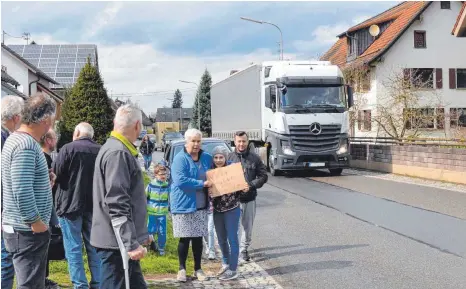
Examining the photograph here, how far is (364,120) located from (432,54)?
9273mm

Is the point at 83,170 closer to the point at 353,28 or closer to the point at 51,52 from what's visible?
the point at 353,28

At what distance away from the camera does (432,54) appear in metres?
39.3

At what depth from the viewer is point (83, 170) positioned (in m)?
6.42

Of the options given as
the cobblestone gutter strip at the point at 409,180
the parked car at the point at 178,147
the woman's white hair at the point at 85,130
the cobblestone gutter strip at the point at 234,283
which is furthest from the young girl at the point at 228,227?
the cobblestone gutter strip at the point at 409,180

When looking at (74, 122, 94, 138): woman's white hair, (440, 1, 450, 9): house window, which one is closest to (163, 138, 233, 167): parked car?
(74, 122, 94, 138): woman's white hair

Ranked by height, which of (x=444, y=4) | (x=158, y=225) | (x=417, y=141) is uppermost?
(x=444, y=4)

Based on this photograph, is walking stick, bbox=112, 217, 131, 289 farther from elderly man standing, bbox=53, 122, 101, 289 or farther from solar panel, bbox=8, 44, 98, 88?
solar panel, bbox=8, 44, 98, 88

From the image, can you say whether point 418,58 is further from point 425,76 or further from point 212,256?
point 212,256

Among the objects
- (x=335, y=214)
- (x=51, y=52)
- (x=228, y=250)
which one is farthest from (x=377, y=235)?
(x=51, y=52)

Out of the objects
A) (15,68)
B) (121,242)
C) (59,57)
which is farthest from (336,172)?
(59,57)

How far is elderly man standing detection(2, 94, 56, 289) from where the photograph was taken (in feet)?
14.5

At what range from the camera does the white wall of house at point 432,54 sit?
3844cm

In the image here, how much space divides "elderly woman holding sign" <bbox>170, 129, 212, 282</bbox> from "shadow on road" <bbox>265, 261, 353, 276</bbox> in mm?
1125

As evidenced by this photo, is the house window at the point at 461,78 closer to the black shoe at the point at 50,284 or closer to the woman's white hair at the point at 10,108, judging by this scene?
the black shoe at the point at 50,284
